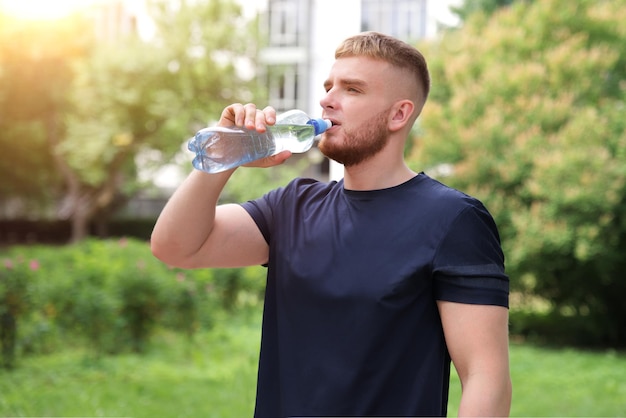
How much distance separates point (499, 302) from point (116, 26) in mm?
31236

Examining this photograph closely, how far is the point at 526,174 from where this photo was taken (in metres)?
9.00

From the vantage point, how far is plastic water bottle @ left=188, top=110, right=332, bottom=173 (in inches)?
74.0

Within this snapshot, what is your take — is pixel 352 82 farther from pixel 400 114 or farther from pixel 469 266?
pixel 469 266

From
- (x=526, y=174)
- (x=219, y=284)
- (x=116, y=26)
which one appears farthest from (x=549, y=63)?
(x=116, y=26)

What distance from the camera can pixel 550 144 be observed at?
8664 mm

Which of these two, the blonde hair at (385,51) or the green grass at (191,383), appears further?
the green grass at (191,383)

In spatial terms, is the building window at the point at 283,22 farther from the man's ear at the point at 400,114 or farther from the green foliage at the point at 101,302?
the man's ear at the point at 400,114

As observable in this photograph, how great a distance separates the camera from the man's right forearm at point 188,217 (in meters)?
1.88

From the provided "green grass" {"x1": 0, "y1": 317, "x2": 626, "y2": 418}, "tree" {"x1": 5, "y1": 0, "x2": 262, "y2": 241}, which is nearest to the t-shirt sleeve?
"green grass" {"x1": 0, "y1": 317, "x2": 626, "y2": 418}

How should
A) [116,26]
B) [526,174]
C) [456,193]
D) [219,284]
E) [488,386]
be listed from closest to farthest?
[488,386] → [456,193] → [526,174] → [219,284] → [116,26]

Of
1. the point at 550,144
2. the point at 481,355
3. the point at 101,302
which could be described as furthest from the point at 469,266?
the point at 550,144

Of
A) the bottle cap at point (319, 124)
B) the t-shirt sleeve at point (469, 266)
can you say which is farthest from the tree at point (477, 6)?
the t-shirt sleeve at point (469, 266)

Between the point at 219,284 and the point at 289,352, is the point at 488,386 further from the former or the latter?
the point at 219,284

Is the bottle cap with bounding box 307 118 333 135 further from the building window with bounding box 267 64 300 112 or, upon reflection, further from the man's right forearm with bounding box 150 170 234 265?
the building window with bounding box 267 64 300 112
